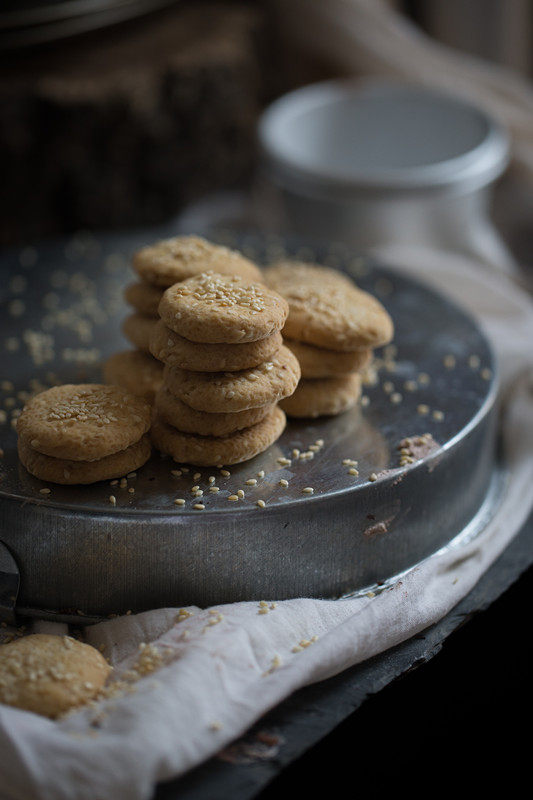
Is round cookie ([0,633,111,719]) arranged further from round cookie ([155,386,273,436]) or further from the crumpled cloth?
round cookie ([155,386,273,436])

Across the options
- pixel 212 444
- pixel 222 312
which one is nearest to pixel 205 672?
pixel 212 444

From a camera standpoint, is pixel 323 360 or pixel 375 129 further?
pixel 375 129

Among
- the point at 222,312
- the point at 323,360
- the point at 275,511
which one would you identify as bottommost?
the point at 275,511

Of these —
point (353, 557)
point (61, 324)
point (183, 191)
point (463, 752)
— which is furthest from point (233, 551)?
point (183, 191)

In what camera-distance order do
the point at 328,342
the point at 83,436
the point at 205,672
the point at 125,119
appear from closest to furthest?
the point at 205,672 < the point at 83,436 < the point at 328,342 < the point at 125,119

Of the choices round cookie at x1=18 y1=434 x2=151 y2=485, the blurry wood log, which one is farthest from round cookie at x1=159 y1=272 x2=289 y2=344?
the blurry wood log

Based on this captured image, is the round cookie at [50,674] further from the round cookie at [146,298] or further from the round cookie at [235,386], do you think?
the round cookie at [146,298]

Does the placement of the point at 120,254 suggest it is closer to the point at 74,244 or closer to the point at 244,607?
the point at 74,244

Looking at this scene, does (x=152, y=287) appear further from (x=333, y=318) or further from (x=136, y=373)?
(x=333, y=318)
